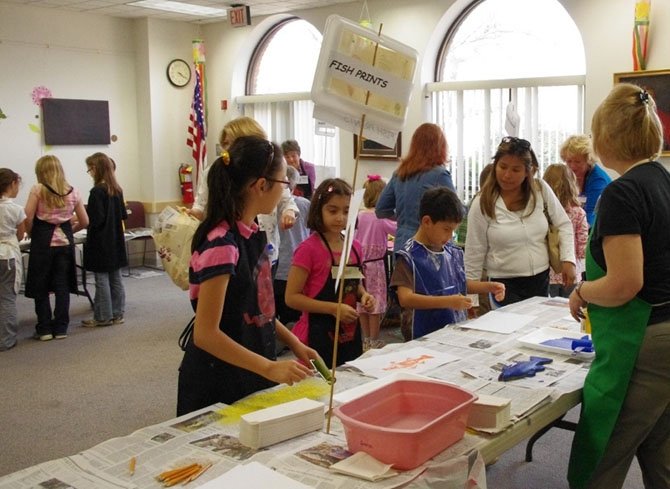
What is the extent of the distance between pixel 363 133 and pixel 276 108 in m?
6.69

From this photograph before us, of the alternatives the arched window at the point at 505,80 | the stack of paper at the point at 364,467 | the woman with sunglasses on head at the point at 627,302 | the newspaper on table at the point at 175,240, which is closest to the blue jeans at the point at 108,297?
the newspaper on table at the point at 175,240

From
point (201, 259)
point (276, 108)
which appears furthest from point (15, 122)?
point (201, 259)

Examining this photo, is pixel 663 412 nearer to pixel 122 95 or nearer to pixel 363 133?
pixel 363 133

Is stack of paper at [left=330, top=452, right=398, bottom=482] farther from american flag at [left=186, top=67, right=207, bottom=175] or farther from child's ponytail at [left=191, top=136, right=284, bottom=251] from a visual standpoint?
american flag at [left=186, top=67, right=207, bottom=175]

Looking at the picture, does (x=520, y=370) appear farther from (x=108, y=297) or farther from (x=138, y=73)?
(x=138, y=73)

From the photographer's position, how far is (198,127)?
325 inches

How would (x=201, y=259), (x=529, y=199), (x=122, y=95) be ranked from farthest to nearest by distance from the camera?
1. (x=122, y=95)
2. (x=529, y=199)
3. (x=201, y=259)

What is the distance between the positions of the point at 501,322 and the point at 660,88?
3.39m

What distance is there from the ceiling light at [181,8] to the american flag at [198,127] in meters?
0.67

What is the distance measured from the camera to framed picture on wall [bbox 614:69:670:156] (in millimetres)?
5105

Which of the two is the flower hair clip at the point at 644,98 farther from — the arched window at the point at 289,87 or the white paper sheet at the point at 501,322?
the arched window at the point at 289,87

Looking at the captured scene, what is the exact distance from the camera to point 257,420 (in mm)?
1521

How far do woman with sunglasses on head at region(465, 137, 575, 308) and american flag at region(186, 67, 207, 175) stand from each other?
226 inches

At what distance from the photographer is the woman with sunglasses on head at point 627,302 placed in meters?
1.76
